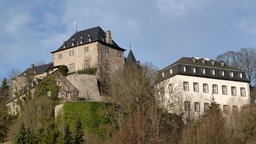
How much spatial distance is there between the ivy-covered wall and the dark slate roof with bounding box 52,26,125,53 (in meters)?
23.8

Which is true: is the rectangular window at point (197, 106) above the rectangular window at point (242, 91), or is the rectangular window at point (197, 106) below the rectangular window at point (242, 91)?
below

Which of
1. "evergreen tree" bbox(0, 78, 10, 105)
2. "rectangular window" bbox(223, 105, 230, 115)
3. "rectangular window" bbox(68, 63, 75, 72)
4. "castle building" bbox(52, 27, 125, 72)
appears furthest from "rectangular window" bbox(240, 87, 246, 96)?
"evergreen tree" bbox(0, 78, 10, 105)

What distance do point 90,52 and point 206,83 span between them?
18.2 m

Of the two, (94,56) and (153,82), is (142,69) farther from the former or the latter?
(94,56)

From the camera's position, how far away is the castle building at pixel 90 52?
70188 millimetres

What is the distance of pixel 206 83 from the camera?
61.1m

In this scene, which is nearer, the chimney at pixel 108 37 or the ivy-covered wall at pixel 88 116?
the ivy-covered wall at pixel 88 116

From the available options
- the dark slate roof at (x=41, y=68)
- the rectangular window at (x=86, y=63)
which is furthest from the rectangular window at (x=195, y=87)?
the dark slate roof at (x=41, y=68)

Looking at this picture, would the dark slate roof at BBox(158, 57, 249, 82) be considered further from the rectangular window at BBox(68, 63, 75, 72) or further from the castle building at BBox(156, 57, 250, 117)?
the rectangular window at BBox(68, 63, 75, 72)

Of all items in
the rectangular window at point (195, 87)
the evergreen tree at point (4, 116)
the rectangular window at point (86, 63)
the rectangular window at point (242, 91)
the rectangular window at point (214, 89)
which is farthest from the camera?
the rectangular window at point (86, 63)

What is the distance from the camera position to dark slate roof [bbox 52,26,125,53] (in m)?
71.7

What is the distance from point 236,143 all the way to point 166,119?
11.3 metres

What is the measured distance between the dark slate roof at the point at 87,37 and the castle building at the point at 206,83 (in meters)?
13.6

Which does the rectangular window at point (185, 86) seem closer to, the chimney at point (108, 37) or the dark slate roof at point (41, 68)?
the chimney at point (108, 37)
